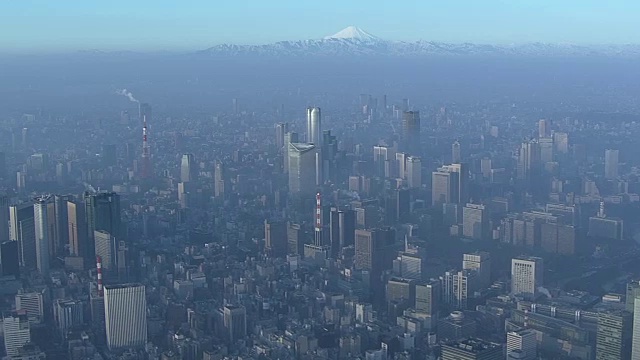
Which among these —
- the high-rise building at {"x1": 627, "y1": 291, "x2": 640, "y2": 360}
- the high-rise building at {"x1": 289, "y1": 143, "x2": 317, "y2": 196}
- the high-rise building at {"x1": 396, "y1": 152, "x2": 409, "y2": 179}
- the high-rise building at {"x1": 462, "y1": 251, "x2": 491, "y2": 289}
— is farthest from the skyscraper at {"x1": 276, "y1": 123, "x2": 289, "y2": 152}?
the high-rise building at {"x1": 627, "y1": 291, "x2": 640, "y2": 360}

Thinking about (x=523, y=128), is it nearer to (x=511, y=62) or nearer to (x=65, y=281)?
(x=511, y=62)

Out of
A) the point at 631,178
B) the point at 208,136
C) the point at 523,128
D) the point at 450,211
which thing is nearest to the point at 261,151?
the point at 208,136

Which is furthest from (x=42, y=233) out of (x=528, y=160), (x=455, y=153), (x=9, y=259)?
(x=528, y=160)

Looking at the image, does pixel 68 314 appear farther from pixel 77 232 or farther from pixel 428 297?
pixel 428 297

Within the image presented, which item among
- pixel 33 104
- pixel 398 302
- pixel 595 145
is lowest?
pixel 398 302

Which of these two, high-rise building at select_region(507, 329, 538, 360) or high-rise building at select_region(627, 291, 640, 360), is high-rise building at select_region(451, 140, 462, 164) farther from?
high-rise building at select_region(627, 291, 640, 360)

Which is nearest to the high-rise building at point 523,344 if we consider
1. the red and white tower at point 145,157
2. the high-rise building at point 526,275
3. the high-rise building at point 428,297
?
the high-rise building at point 428,297
